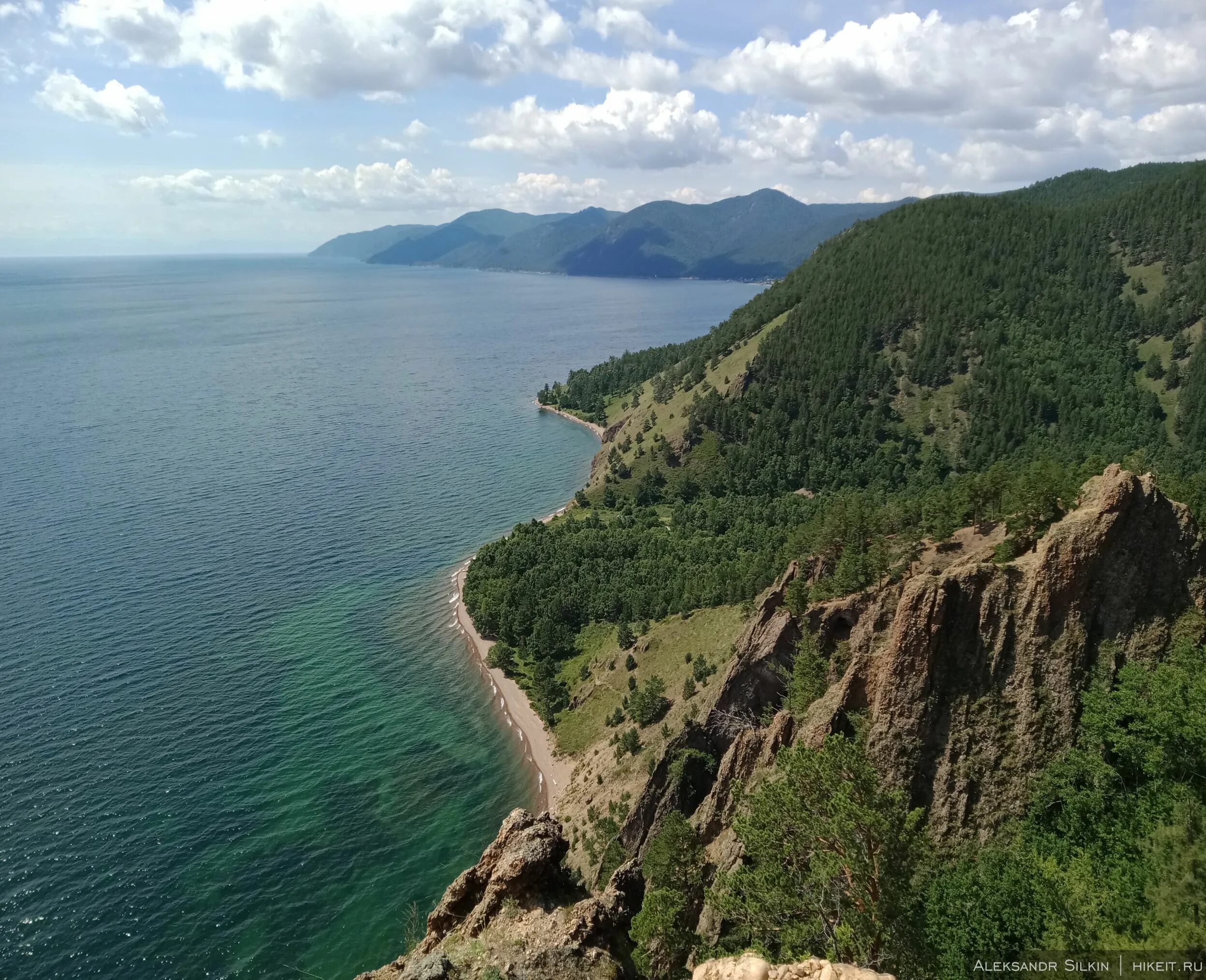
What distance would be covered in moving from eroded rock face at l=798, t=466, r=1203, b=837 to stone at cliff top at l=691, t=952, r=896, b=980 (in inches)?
770

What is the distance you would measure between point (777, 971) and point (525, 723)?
73492mm

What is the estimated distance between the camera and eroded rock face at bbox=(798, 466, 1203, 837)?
3675 centimetres

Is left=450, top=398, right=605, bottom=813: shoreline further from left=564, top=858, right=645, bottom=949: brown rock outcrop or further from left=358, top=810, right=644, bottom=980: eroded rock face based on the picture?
left=358, top=810, right=644, bottom=980: eroded rock face

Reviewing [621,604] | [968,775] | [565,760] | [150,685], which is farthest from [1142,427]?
[150,685]

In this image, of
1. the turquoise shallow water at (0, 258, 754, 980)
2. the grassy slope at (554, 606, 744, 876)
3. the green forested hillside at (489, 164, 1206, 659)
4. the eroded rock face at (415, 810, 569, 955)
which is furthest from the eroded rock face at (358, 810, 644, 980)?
the green forested hillside at (489, 164, 1206, 659)

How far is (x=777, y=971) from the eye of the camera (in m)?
20.3

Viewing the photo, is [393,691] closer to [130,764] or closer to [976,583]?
[130,764]

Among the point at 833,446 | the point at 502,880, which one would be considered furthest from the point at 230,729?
the point at 833,446

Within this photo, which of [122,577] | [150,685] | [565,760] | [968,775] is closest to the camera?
[968,775]

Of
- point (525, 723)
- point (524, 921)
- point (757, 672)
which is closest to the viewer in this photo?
point (524, 921)

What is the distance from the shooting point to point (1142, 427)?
172125 millimetres

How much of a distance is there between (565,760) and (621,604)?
30466 mm

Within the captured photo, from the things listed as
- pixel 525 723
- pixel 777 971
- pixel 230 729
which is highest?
pixel 777 971

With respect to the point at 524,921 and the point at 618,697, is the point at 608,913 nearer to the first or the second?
the point at 524,921
